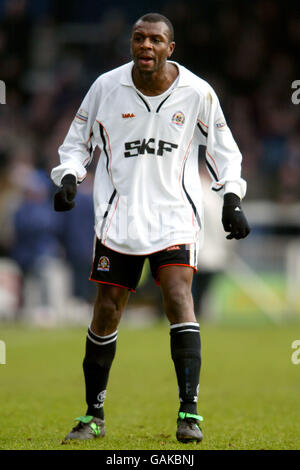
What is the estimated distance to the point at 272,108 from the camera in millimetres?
19141

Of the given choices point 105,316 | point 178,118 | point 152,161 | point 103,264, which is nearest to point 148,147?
point 152,161

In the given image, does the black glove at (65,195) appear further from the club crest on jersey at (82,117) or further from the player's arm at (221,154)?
the player's arm at (221,154)

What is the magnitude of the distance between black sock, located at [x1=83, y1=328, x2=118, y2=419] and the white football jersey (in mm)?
553

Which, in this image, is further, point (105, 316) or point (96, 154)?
point (96, 154)

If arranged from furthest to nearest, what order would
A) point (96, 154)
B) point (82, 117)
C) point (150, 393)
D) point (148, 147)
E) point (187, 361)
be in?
point (96, 154), point (150, 393), point (82, 117), point (148, 147), point (187, 361)

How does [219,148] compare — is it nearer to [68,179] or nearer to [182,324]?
[68,179]

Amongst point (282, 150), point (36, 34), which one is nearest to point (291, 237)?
point (282, 150)

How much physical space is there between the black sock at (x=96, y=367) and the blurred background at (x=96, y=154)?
9.49 metres

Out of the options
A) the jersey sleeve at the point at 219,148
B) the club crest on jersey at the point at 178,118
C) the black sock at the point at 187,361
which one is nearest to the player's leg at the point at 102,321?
the black sock at the point at 187,361

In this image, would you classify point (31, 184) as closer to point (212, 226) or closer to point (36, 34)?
point (212, 226)

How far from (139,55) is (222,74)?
574 inches

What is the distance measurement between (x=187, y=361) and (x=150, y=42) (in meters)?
1.79

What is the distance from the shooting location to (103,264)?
5477 millimetres

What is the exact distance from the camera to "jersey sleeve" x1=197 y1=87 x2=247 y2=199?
5539 mm
